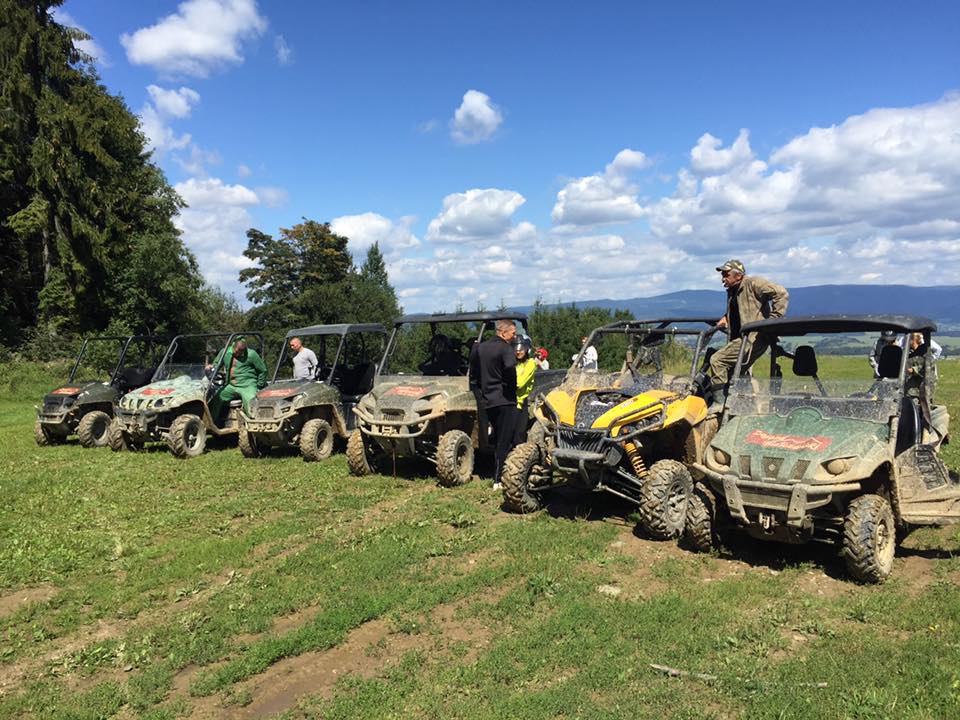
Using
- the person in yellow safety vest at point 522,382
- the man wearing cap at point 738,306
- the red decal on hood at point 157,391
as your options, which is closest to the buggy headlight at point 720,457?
the man wearing cap at point 738,306

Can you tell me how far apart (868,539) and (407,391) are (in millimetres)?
5500

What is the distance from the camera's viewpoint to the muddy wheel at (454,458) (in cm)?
823

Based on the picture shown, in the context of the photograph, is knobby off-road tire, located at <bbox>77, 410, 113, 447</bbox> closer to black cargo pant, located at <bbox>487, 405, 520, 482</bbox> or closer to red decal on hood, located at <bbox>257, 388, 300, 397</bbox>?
red decal on hood, located at <bbox>257, 388, 300, 397</bbox>

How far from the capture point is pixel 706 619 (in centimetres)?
443

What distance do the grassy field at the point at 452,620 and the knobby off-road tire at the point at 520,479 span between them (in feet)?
0.74

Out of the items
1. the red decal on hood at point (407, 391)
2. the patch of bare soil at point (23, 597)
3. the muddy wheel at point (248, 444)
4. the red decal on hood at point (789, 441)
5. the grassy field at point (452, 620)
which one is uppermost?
the red decal on hood at point (407, 391)

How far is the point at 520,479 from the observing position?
680 centimetres

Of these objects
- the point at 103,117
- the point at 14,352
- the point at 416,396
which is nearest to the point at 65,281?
the point at 14,352

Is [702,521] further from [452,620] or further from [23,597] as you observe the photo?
[23,597]

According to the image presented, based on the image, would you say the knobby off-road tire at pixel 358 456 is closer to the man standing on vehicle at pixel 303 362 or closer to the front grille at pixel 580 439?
the man standing on vehicle at pixel 303 362

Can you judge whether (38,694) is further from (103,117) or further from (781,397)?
(103,117)

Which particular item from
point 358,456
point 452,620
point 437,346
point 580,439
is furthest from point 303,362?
point 452,620

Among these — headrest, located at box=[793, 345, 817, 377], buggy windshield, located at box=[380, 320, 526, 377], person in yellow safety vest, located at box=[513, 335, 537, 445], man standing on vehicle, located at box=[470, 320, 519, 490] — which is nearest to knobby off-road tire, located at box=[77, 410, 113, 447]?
buggy windshield, located at box=[380, 320, 526, 377]

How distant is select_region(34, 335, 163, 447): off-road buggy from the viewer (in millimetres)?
12477
